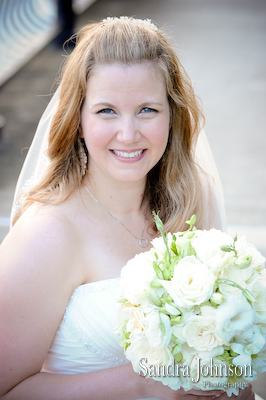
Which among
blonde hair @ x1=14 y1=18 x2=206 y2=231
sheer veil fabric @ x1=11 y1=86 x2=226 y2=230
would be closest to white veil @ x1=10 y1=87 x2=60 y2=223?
sheer veil fabric @ x1=11 y1=86 x2=226 y2=230

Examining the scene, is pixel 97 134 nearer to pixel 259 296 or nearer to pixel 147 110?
pixel 147 110

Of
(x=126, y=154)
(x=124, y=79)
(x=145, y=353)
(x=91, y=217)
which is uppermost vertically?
(x=124, y=79)

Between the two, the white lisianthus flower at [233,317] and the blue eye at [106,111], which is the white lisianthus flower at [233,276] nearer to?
the white lisianthus flower at [233,317]

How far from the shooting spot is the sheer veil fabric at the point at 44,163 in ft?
8.73

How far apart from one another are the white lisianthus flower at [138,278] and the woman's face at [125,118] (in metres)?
0.63

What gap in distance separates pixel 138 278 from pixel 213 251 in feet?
0.88

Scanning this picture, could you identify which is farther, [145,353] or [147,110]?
[147,110]

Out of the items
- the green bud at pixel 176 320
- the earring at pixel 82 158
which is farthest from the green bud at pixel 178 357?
the earring at pixel 82 158

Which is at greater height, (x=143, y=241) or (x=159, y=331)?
(x=143, y=241)

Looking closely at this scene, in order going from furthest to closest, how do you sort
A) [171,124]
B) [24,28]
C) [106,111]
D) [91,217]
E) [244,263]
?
[24,28], [171,124], [91,217], [106,111], [244,263]

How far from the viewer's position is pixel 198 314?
1.58 meters

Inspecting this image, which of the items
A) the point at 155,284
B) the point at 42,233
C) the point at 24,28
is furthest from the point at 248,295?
the point at 24,28

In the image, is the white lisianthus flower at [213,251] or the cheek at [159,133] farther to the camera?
the cheek at [159,133]

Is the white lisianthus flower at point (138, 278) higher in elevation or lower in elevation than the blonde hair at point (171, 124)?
lower
